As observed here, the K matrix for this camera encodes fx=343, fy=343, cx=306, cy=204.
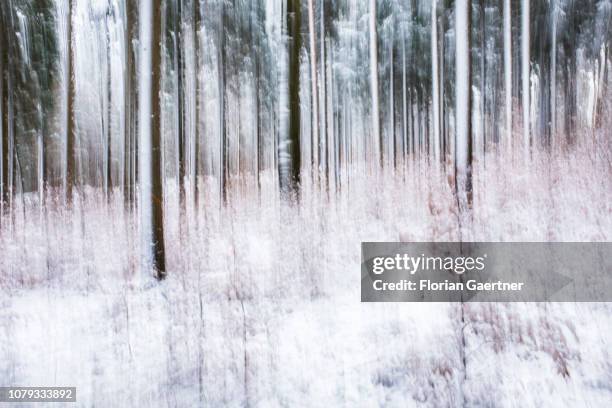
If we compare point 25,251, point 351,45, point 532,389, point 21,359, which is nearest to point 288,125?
point 351,45

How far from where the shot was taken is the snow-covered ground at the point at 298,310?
1390 millimetres

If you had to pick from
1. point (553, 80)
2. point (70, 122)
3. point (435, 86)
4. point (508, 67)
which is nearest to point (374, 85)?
point (435, 86)

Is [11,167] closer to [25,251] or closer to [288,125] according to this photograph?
[25,251]

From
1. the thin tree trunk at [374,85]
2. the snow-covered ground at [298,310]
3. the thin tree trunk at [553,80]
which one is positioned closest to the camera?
the snow-covered ground at [298,310]

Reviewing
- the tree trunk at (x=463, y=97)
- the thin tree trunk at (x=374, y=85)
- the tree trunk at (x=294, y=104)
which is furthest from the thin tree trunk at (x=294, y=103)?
the tree trunk at (x=463, y=97)

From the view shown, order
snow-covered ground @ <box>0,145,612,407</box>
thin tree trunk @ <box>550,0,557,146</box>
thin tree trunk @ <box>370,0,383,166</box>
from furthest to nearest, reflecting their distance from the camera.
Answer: thin tree trunk @ <box>370,0,383,166</box> → thin tree trunk @ <box>550,0,557,146</box> → snow-covered ground @ <box>0,145,612,407</box>

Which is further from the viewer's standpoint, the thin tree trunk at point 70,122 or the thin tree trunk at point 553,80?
the thin tree trunk at point 70,122

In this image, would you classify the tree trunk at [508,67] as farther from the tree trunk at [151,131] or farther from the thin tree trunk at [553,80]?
the tree trunk at [151,131]

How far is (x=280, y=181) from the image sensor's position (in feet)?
5.36

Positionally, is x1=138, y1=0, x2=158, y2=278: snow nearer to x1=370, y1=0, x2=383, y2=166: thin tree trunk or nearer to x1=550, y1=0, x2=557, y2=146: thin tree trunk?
x1=370, y1=0, x2=383, y2=166: thin tree trunk

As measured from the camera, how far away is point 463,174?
61.1 inches

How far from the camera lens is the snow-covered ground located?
1390 millimetres

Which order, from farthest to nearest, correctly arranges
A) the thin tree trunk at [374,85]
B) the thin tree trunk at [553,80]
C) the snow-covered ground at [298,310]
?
1. the thin tree trunk at [374,85]
2. the thin tree trunk at [553,80]
3. the snow-covered ground at [298,310]

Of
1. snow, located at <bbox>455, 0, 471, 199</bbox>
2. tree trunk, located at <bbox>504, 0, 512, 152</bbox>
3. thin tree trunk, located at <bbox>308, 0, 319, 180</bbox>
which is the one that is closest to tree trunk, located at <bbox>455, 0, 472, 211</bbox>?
snow, located at <bbox>455, 0, 471, 199</bbox>
